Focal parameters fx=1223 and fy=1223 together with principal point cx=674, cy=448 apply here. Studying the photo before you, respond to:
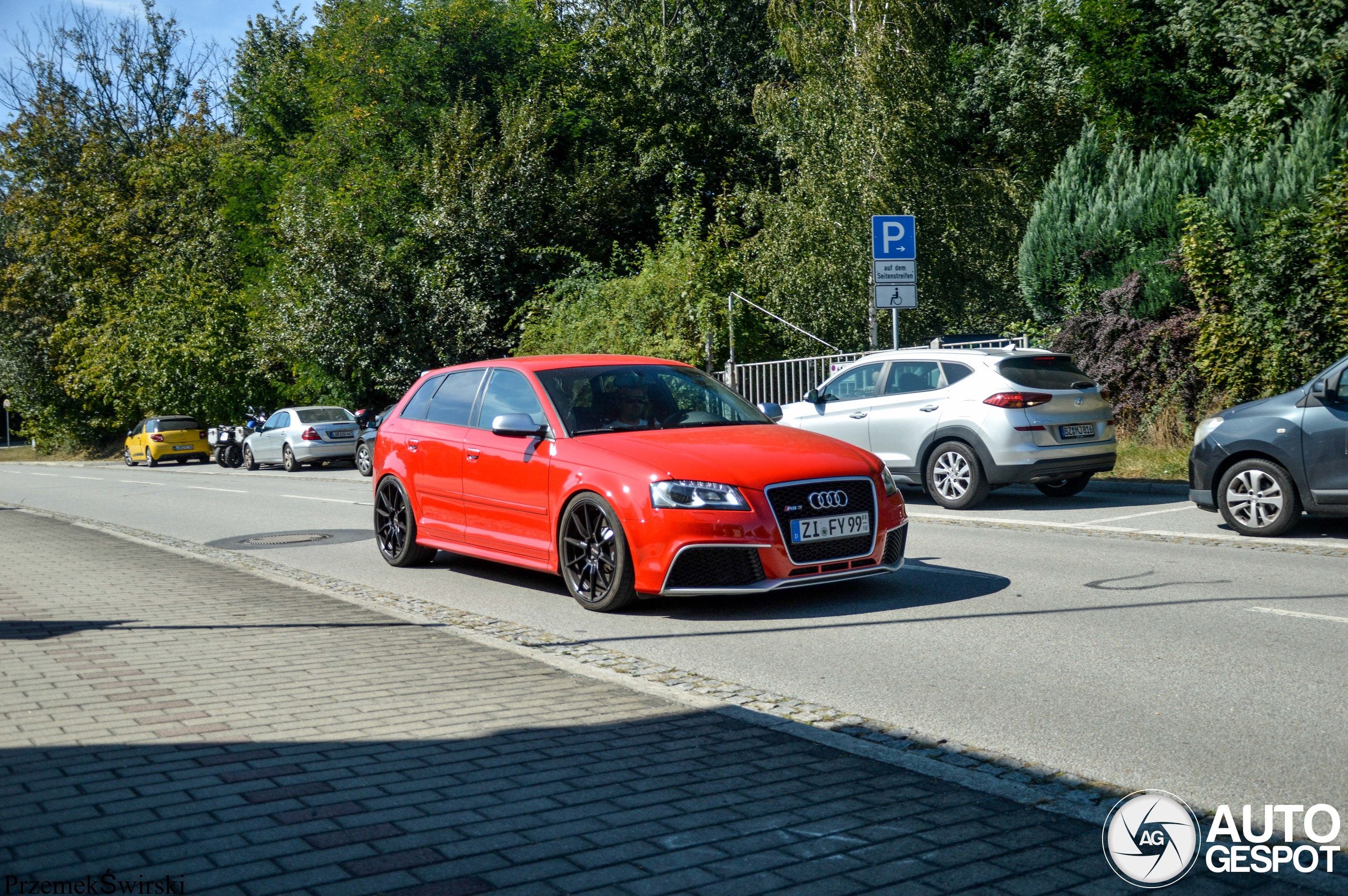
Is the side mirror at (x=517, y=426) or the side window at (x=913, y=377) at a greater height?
the side window at (x=913, y=377)

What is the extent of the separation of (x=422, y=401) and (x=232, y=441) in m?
28.2

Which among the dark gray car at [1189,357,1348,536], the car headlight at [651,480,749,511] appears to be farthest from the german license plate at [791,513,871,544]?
the dark gray car at [1189,357,1348,536]

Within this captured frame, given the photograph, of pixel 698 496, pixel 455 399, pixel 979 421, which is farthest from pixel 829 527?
pixel 979 421

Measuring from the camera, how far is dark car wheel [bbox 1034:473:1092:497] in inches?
571

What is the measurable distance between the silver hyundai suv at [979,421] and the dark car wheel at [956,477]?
10 mm

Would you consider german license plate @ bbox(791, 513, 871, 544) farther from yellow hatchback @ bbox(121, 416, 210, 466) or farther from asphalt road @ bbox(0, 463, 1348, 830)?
yellow hatchback @ bbox(121, 416, 210, 466)

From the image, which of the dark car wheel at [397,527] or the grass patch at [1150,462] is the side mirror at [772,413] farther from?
the grass patch at [1150,462]

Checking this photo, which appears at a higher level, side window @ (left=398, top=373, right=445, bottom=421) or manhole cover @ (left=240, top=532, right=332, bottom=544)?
side window @ (left=398, top=373, right=445, bottom=421)

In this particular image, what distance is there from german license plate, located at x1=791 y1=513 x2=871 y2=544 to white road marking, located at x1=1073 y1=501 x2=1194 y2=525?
191 inches

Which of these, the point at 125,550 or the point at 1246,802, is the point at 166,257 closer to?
the point at 125,550

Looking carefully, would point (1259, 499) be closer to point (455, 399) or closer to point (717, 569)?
point (717, 569)

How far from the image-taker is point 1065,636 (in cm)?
694

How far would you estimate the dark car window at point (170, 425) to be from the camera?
39938mm

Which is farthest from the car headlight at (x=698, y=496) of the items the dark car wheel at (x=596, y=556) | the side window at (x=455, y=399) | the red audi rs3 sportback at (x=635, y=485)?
the side window at (x=455, y=399)
